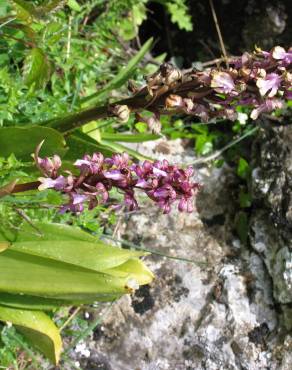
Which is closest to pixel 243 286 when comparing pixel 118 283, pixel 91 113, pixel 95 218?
pixel 95 218

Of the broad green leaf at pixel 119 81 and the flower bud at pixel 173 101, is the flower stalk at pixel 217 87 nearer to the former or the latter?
the flower bud at pixel 173 101

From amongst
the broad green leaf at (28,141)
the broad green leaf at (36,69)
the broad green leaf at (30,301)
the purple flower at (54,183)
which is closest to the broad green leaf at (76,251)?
the broad green leaf at (30,301)

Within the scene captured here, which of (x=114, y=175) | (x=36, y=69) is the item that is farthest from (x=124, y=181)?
(x=36, y=69)

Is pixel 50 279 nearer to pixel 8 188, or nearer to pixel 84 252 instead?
pixel 84 252

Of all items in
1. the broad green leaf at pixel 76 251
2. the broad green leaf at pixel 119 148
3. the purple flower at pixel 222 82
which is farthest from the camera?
the broad green leaf at pixel 119 148

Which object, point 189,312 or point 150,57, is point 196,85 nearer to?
point 189,312
